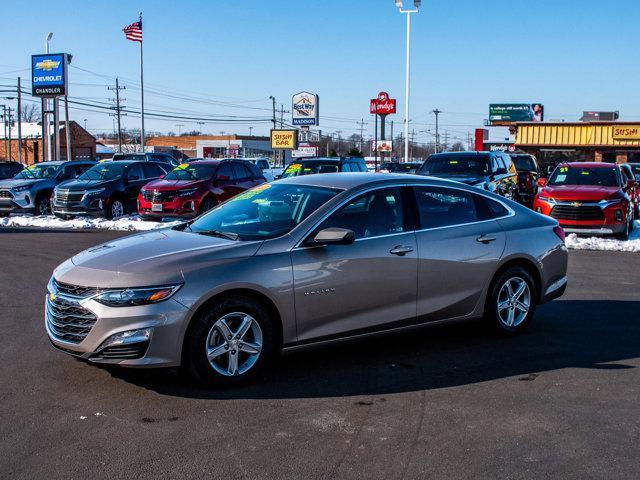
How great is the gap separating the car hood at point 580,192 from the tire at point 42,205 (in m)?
14.5

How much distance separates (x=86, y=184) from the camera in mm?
19953

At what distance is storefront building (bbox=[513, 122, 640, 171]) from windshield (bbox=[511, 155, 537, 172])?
68.1ft

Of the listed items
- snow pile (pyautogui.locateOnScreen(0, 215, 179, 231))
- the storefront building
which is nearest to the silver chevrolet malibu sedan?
snow pile (pyautogui.locateOnScreen(0, 215, 179, 231))

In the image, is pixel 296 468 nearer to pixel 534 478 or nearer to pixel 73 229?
pixel 534 478

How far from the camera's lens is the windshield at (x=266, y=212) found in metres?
5.95

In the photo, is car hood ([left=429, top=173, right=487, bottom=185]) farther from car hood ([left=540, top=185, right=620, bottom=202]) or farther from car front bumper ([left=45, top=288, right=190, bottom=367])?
car front bumper ([left=45, top=288, right=190, bottom=367])

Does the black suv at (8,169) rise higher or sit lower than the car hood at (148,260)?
higher

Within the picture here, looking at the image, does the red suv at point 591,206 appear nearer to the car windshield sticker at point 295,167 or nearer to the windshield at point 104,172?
the car windshield sticker at point 295,167

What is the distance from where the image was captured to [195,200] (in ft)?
60.5

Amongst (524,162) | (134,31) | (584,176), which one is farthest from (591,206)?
(134,31)

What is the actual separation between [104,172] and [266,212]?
52.0ft

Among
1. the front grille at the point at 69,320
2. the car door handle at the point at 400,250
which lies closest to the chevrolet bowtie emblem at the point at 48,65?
the front grille at the point at 69,320

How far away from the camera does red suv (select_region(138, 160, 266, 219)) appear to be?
18.3m

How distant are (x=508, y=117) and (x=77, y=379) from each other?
114 meters
